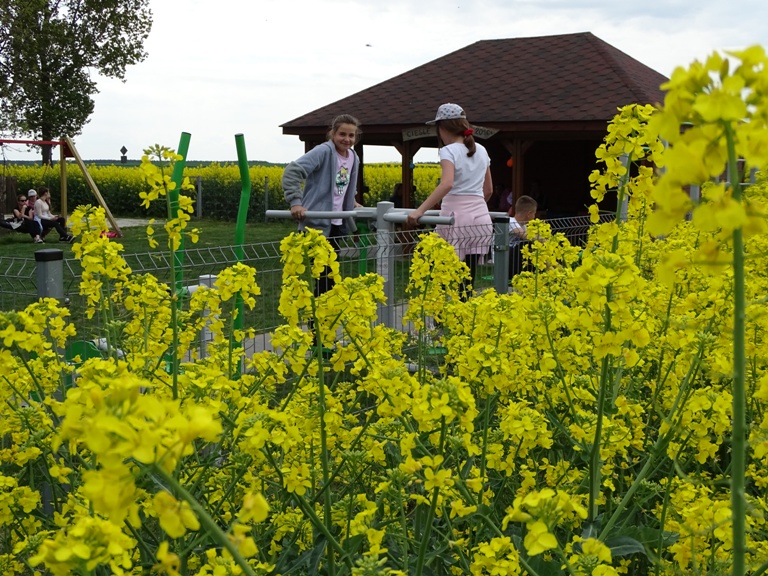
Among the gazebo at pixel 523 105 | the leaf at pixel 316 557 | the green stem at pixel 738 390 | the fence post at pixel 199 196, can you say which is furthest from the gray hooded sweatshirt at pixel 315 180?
the fence post at pixel 199 196

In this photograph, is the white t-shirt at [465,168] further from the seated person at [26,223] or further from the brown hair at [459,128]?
the seated person at [26,223]

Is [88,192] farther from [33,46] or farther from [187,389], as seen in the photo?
[187,389]

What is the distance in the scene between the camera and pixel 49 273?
355 centimetres

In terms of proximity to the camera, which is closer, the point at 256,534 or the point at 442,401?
the point at 442,401

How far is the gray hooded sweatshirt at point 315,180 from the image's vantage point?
623 cm

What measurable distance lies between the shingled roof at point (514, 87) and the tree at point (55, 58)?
51.7 feet

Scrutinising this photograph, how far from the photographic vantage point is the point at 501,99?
1616cm

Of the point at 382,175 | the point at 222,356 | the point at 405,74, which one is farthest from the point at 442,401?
the point at 382,175

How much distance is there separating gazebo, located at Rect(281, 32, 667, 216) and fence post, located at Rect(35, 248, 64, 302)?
11221mm

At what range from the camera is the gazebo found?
14688 mm

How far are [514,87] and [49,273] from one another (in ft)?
46.1

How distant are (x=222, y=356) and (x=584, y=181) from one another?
14.6 meters

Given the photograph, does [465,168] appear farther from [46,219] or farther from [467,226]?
[46,219]

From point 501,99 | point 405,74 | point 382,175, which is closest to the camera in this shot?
point 501,99
